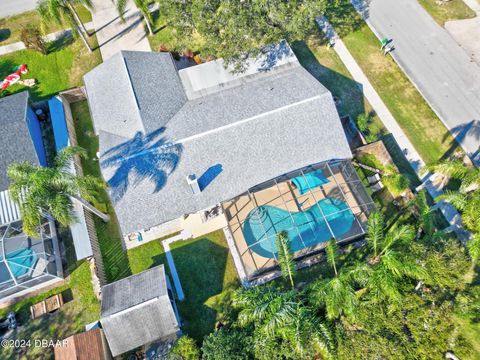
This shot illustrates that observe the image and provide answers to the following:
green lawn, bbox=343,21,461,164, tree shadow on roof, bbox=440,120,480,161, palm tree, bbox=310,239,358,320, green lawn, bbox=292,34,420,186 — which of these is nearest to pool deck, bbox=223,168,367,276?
palm tree, bbox=310,239,358,320

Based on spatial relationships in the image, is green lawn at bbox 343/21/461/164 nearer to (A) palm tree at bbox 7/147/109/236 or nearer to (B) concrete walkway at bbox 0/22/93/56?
(A) palm tree at bbox 7/147/109/236

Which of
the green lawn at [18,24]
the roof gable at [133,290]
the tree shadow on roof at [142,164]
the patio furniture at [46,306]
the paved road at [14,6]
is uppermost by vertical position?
the paved road at [14,6]

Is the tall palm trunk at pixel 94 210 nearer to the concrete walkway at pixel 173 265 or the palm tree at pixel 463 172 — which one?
the concrete walkway at pixel 173 265

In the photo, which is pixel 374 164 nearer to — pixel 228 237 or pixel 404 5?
pixel 228 237

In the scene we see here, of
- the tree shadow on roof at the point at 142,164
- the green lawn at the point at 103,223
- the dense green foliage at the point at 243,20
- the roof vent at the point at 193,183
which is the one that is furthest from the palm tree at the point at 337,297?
the dense green foliage at the point at 243,20

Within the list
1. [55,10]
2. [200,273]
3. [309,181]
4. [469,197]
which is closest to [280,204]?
[309,181]

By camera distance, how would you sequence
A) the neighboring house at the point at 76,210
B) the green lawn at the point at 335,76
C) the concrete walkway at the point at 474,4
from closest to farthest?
the neighboring house at the point at 76,210 < the green lawn at the point at 335,76 < the concrete walkway at the point at 474,4

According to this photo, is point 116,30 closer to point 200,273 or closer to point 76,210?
point 76,210
